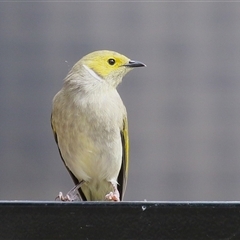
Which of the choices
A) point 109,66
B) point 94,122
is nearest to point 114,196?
point 94,122

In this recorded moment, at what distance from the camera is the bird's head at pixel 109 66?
377 cm

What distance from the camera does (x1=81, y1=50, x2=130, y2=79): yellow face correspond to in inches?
148

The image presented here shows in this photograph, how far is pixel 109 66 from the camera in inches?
149

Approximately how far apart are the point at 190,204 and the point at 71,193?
1815mm
